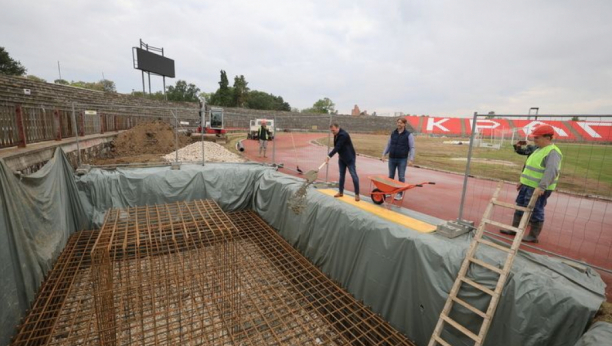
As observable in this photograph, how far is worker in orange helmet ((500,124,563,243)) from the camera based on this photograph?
12.3ft

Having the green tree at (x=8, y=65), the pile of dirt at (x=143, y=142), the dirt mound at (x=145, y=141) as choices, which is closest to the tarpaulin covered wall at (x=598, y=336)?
the pile of dirt at (x=143, y=142)

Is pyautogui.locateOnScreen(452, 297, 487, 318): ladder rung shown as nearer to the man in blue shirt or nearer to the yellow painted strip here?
the yellow painted strip

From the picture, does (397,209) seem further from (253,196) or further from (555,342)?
(253,196)

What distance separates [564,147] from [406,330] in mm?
4112

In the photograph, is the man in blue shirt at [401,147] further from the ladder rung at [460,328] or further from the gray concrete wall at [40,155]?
the gray concrete wall at [40,155]

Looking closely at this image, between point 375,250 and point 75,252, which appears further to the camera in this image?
point 75,252

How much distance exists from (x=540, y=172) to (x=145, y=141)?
16.2 m

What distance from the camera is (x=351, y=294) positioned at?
4969 mm

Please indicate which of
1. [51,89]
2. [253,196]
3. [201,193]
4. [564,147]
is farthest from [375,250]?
[51,89]

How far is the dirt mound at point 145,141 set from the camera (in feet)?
45.9

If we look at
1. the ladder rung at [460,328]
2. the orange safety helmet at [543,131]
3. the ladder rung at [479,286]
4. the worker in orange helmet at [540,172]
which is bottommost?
the ladder rung at [460,328]

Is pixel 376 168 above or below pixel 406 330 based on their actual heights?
above

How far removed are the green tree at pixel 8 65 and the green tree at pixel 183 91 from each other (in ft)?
106

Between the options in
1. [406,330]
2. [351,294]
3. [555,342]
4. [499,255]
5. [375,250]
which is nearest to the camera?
[555,342]
